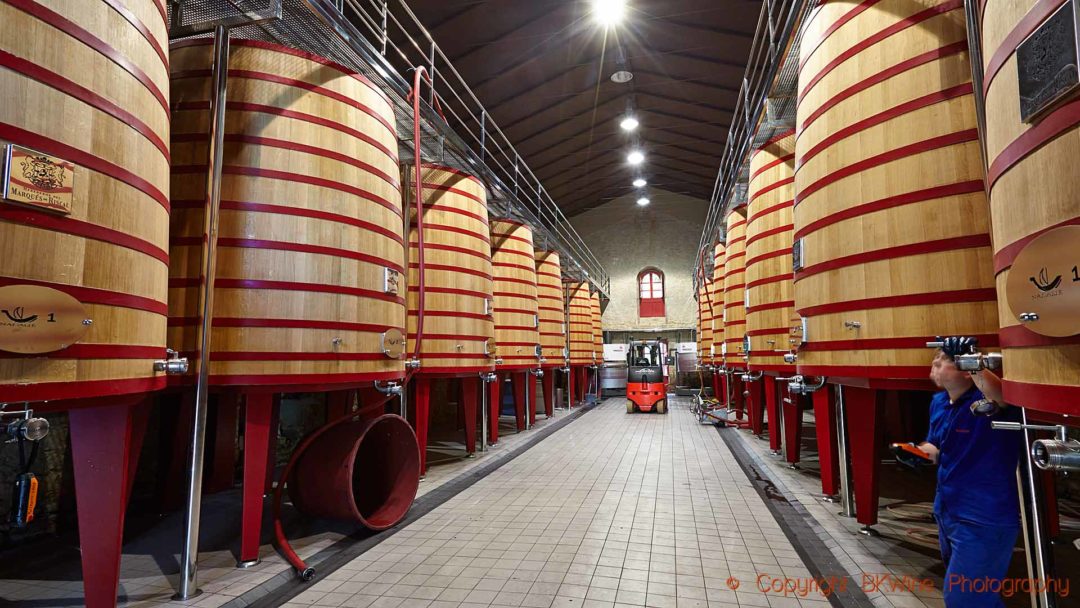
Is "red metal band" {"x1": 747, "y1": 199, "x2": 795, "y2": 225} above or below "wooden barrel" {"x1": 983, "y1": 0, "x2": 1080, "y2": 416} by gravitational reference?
above

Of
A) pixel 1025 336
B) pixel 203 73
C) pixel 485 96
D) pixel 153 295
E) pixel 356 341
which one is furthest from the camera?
pixel 485 96

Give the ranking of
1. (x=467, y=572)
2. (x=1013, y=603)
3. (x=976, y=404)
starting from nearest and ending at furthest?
(x=976, y=404), (x=1013, y=603), (x=467, y=572)

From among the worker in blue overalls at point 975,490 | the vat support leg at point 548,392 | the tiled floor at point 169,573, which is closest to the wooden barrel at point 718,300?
the vat support leg at point 548,392

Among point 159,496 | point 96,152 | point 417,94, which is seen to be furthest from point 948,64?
point 159,496

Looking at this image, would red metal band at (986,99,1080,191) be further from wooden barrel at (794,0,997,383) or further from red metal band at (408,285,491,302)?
red metal band at (408,285,491,302)

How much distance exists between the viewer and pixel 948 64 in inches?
105

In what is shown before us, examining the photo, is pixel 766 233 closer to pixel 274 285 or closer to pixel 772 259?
pixel 772 259

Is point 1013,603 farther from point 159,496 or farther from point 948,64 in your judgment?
point 159,496

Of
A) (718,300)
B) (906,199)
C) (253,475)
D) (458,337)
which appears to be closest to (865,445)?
(906,199)

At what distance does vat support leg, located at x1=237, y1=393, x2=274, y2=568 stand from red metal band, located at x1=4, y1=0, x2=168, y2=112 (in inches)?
71.0

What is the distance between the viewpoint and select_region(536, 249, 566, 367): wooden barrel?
11000 millimetres

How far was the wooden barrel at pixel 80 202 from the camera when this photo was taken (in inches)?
70.5

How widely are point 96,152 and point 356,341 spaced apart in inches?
71.2

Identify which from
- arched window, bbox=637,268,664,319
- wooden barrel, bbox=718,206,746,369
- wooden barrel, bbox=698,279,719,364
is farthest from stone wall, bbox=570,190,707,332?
wooden barrel, bbox=718,206,746,369
